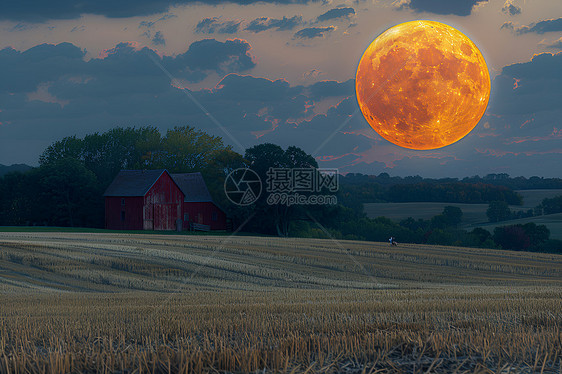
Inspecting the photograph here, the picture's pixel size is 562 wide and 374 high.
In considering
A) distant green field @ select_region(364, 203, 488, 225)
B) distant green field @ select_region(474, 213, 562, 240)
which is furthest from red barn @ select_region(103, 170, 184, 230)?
distant green field @ select_region(474, 213, 562, 240)

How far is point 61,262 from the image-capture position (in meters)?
29.3

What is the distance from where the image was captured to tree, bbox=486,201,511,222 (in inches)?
3760

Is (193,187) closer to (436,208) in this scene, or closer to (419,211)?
(419,211)

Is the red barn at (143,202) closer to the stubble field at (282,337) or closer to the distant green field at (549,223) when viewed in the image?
the distant green field at (549,223)

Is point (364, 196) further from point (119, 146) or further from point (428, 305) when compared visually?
point (428, 305)

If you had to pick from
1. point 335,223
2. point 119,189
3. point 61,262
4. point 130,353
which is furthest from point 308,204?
point 130,353

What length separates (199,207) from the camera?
267 ft

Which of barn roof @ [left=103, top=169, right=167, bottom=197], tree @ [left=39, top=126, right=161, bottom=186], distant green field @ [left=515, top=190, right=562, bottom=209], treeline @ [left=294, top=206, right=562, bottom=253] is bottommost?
treeline @ [left=294, top=206, right=562, bottom=253]

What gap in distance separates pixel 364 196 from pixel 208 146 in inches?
1464

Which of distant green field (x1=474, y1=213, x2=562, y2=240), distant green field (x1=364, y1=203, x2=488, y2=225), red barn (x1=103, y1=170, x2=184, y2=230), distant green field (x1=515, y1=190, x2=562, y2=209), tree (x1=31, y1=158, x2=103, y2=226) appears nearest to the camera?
red barn (x1=103, y1=170, x2=184, y2=230)
